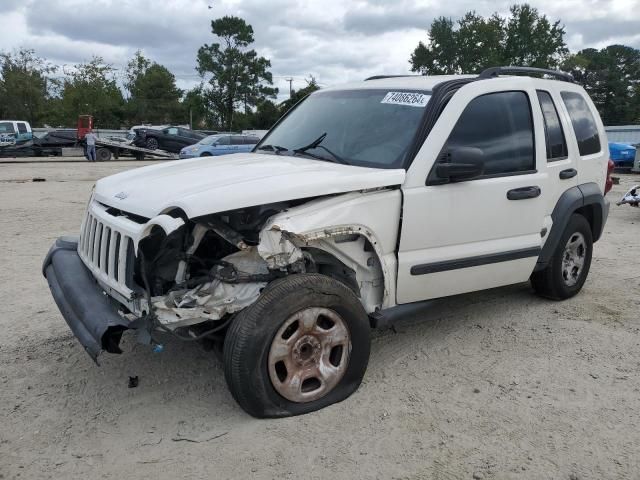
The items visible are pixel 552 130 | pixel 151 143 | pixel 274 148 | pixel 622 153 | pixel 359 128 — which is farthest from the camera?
pixel 151 143

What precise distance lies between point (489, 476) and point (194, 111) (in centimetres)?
7111

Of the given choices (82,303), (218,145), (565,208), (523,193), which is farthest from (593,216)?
(218,145)

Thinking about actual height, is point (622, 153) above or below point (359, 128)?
below

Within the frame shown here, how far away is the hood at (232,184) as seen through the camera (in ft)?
9.82

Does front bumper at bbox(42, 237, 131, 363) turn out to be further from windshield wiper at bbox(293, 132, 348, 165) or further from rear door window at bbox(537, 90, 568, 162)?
rear door window at bbox(537, 90, 568, 162)

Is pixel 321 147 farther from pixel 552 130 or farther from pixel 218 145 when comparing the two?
pixel 218 145

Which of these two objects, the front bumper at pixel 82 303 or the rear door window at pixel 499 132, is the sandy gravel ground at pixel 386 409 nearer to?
the front bumper at pixel 82 303

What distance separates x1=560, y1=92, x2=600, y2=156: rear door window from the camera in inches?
197

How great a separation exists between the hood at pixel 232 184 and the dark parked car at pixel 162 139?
85.9 feet

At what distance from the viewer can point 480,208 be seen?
3.92 m

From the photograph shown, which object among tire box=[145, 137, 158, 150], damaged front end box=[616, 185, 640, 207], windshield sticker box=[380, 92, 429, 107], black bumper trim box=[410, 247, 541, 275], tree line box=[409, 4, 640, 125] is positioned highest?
tree line box=[409, 4, 640, 125]

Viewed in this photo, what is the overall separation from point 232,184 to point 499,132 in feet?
6.92

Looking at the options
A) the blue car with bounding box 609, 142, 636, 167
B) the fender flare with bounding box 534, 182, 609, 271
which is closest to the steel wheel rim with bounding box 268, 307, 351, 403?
the fender flare with bounding box 534, 182, 609, 271

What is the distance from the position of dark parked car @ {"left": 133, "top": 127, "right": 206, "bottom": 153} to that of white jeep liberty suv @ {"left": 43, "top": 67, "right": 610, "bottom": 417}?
25.7 meters
